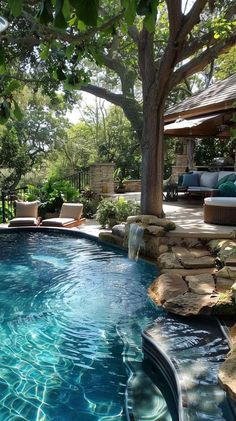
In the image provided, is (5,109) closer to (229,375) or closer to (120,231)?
(229,375)

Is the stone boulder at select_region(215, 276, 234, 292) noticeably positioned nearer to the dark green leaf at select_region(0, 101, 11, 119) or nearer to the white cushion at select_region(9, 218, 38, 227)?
the dark green leaf at select_region(0, 101, 11, 119)

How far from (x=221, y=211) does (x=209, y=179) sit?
16.2 ft

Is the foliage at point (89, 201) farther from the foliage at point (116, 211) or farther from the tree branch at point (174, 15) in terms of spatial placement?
the tree branch at point (174, 15)

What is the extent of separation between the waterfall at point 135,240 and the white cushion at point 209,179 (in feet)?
17.2

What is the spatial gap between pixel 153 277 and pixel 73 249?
2.78 meters

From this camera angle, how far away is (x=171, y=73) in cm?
856

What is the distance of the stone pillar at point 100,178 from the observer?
13984 millimetres

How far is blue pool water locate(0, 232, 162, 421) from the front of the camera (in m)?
3.38

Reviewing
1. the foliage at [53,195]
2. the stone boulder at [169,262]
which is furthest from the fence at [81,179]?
the stone boulder at [169,262]

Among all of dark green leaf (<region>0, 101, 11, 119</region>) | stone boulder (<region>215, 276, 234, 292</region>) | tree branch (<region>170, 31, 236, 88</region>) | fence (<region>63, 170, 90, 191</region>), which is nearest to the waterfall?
stone boulder (<region>215, 276, 234, 292</region>)

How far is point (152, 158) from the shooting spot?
8.98m

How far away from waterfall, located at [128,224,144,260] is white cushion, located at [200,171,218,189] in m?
5.25

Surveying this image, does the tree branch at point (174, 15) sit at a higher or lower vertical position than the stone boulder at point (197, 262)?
higher

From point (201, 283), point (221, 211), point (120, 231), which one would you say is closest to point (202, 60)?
point (221, 211)
